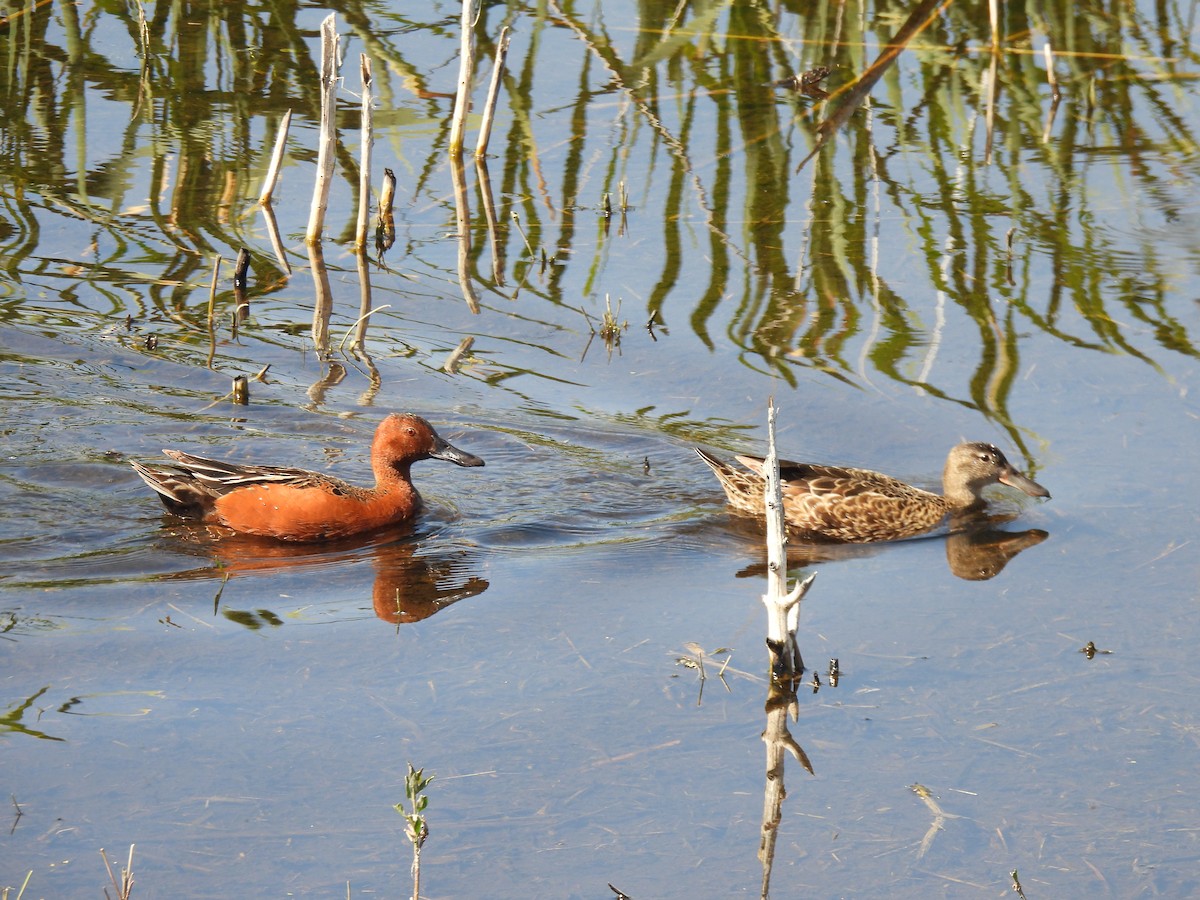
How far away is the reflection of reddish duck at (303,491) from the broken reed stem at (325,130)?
3.01 meters

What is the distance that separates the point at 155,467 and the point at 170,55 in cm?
736

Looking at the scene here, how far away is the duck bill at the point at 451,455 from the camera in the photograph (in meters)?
8.46

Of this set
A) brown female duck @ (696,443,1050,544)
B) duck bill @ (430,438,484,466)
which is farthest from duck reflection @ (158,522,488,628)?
brown female duck @ (696,443,1050,544)

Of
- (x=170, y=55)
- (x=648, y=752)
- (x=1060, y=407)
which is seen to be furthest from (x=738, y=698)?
(x=170, y=55)

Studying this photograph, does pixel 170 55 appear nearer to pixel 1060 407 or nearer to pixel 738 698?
pixel 1060 407

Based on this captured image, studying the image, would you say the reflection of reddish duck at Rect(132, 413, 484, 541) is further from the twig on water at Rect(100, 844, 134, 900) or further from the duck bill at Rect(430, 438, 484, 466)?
the twig on water at Rect(100, 844, 134, 900)

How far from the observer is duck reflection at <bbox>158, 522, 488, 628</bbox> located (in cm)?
714

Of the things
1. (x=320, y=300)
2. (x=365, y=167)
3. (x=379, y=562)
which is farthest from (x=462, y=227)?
(x=379, y=562)

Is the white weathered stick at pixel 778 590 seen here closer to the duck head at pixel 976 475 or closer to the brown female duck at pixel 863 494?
the brown female duck at pixel 863 494

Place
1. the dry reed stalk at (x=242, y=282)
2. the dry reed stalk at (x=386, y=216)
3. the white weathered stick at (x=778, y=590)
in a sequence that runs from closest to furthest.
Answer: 1. the white weathered stick at (x=778, y=590)
2. the dry reed stalk at (x=242, y=282)
3. the dry reed stalk at (x=386, y=216)

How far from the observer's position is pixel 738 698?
6062 millimetres

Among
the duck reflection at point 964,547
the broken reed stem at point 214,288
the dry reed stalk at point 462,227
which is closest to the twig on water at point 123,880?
the duck reflection at point 964,547

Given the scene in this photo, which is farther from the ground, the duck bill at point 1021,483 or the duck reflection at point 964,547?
the duck bill at point 1021,483

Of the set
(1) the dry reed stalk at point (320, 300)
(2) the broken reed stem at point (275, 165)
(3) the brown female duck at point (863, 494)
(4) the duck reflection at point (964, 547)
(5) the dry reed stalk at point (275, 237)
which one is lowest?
(4) the duck reflection at point (964, 547)
